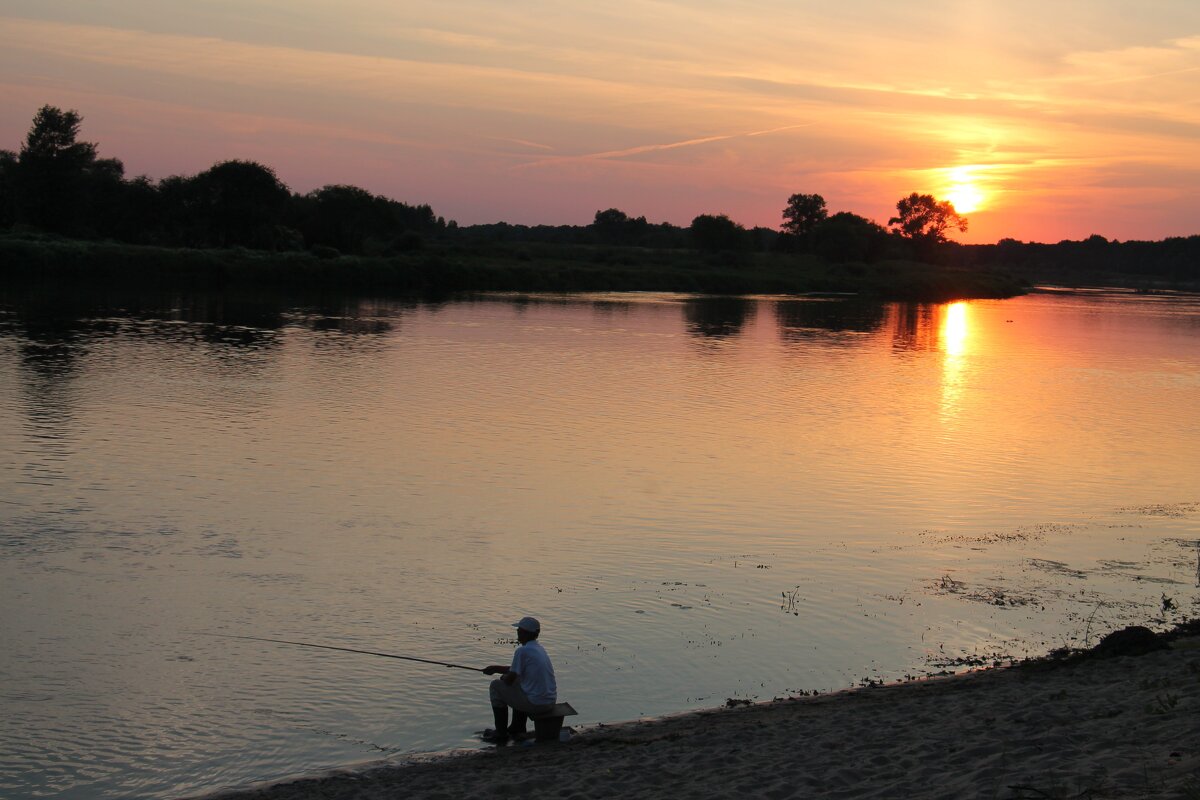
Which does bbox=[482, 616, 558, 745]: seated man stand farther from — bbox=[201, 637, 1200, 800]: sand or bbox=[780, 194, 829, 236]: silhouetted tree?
bbox=[780, 194, 829, 236]: silhouetted tree

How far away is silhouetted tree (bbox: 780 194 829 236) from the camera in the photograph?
180 m

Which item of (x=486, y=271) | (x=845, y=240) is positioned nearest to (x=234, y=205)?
(x=486, y=271)

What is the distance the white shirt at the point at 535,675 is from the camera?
9.82 metres

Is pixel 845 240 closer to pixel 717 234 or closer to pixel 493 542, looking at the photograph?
pixel 717 234

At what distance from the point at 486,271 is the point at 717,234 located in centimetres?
5088

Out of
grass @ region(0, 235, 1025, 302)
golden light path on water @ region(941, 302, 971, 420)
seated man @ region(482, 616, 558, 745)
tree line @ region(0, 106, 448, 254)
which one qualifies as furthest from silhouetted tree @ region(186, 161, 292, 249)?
seated man @ region(482, 616, 558, 745)

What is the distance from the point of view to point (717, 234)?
468 feet

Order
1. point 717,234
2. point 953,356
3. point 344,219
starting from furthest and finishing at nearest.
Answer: point 717,234
point 344,219
point 953,356

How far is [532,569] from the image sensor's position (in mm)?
15250

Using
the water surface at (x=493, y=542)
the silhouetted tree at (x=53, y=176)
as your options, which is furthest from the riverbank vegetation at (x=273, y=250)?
the water surface at (x=493, y=542)

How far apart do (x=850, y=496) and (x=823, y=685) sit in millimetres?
9242

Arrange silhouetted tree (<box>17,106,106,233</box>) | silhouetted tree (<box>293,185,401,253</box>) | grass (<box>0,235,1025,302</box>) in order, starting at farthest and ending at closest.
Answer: silhouetted tree (<box>293,185,401,253</box>) → silhouetted tree (<box>17,106,106,233</box>) → grass (<box>0,235,1025,302</box>)

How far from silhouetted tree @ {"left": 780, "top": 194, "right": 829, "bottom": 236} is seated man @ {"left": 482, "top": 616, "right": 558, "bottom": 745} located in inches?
6831

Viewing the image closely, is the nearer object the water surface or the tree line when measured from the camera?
the water surface
